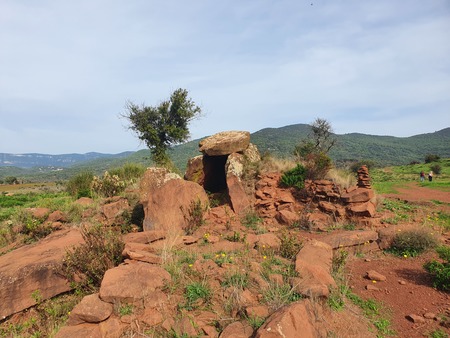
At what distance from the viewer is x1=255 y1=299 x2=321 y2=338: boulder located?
9.59 ft

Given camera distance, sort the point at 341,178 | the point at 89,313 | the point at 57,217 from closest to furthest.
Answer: the point at 89,313 → the point at 57,217 → the point at 341,178

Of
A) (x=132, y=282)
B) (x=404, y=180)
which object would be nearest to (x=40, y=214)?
Answer: (x=132, y=282)

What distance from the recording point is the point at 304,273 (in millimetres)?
4582

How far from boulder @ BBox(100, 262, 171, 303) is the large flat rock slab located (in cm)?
128

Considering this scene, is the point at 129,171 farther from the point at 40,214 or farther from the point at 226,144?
the point at 226,144

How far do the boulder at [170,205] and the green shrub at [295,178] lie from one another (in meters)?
3.02

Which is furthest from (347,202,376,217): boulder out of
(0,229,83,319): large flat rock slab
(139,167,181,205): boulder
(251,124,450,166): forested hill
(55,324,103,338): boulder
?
(251,124,450,166): forested hill

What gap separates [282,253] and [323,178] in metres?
4.80

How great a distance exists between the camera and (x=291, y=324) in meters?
3.05

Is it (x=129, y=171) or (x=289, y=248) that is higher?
(x=129, y=171)

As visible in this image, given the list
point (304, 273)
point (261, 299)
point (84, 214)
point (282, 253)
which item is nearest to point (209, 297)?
point (261, 299)

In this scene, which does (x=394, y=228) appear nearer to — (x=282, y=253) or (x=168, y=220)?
(x=282, y=253)

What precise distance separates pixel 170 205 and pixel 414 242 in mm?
6344

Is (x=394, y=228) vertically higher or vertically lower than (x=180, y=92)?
lower
